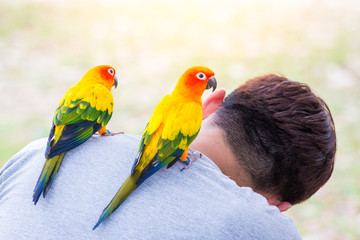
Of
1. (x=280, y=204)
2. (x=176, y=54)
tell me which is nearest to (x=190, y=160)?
(x=280, y=204)

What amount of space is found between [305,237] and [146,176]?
2.25 m

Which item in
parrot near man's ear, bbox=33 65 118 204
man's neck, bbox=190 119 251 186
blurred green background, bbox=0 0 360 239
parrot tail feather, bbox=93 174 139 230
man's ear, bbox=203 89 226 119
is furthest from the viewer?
blurred green background, bbox=0 0 360 239

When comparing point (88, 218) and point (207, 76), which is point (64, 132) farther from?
point (207, 76)

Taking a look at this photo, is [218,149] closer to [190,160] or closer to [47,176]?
[190,160]

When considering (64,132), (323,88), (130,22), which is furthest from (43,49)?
(64,132)

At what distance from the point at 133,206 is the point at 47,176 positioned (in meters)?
0.27

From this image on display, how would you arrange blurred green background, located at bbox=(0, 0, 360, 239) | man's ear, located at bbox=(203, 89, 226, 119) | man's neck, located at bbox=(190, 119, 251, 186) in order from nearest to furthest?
1. man's neck, located at bbox=(190, 119, 251, 186)
2. man's ear, located at bbox=(203, 89, 226, 119)
3. blurred green background, located at bbox=(0, 0, 360, 239)

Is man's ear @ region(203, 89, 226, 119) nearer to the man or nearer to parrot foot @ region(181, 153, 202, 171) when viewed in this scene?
the man

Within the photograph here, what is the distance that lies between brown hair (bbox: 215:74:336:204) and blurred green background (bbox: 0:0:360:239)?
1717 mm

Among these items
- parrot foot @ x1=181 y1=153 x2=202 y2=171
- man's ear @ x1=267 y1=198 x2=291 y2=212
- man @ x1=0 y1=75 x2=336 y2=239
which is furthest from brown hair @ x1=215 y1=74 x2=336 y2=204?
parrot foot @ x1=181 y1=153 x2=202 y2=171

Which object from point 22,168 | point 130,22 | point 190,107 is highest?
point 190,107

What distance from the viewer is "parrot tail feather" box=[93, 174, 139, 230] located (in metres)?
1.03

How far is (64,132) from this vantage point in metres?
1.22

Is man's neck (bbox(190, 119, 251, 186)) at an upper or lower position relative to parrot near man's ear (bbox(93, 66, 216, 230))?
lower
